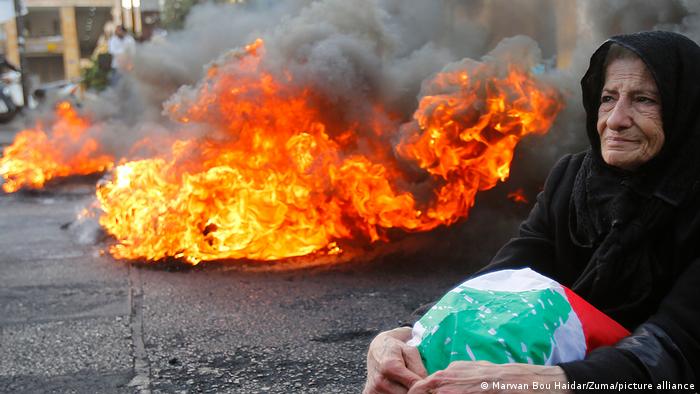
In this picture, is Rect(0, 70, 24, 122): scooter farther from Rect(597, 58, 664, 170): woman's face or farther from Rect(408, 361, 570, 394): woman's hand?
Rect(408, 361, 570, 394): woman's hand

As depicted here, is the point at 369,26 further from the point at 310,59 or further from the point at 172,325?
the point at 172,325

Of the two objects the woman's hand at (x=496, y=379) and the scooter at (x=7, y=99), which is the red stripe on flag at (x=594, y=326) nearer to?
the woman's hand at (x=496, y=379)

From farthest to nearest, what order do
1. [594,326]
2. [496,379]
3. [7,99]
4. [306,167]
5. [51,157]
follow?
[7,99] → [51,157] → [306,167] → [594,326] → [496,379]

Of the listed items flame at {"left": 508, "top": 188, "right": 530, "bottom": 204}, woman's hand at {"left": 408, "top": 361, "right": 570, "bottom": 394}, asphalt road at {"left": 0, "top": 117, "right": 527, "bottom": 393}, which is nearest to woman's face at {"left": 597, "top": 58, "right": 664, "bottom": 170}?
woman's hand at {"left": 408, "top": 361, "right": 570, "bottom": 394}

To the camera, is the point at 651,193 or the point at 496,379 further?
the point at 651,193

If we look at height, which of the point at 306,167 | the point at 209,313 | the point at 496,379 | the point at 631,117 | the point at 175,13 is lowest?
the point at 209,313

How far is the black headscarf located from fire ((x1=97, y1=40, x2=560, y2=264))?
3.90 meters

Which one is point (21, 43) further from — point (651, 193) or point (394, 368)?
point (651, 193)

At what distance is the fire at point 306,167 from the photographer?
→ 5.91m

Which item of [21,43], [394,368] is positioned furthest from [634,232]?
[21,43]

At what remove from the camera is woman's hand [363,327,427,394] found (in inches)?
71.7

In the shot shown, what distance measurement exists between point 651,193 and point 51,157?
424 inches

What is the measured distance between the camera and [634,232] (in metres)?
1.89

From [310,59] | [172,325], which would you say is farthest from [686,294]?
[310,59]
